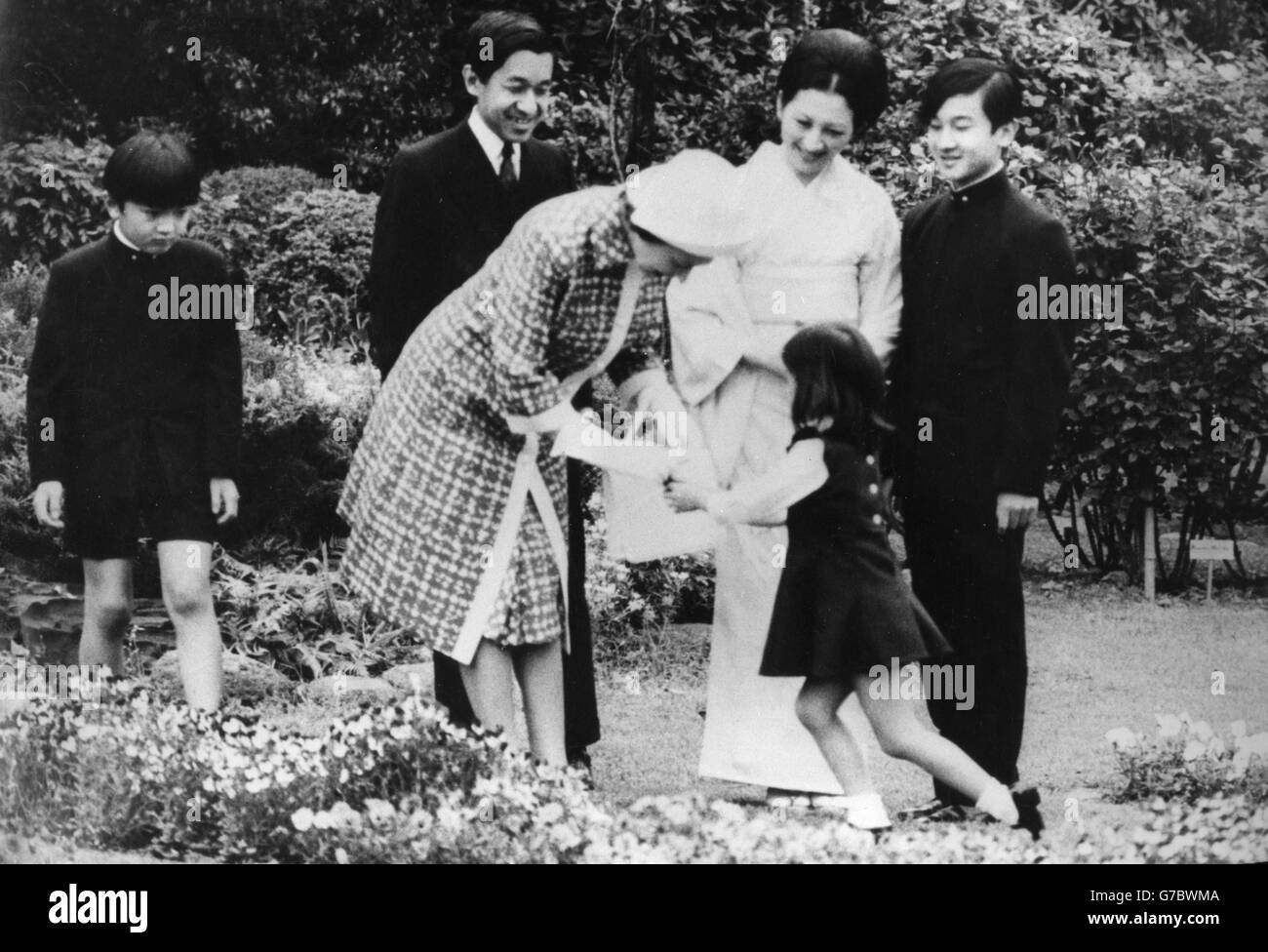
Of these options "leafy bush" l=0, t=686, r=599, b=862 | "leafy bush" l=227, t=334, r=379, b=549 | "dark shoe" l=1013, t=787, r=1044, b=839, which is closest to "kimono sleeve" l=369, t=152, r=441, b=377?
"leafy bush" l=0, t=686, r=599, b=862

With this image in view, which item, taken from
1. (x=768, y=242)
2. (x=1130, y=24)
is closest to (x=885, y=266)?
(x=768, y=242)

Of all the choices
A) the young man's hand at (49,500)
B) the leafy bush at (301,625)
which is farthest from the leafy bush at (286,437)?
the young man's hand at (49,500)

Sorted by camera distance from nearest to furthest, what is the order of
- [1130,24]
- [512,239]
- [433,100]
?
[512,239] → [433,100] → [1130,24]

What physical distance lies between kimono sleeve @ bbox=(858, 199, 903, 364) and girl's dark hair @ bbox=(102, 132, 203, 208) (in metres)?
2.02

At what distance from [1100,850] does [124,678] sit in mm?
2970

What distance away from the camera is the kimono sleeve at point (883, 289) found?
18.1ft

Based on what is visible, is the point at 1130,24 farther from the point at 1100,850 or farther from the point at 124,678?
the point at 124,678

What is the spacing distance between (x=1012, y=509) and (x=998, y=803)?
83 cm

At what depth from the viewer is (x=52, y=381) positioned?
564 centimetres

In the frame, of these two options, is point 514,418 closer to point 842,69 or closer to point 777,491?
point 777,491

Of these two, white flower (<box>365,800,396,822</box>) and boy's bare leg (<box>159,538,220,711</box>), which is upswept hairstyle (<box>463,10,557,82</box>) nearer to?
boy's bare leg (<box>159,538,220,711</box>)

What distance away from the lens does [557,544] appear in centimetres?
522

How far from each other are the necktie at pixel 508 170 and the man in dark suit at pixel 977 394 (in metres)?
1.18

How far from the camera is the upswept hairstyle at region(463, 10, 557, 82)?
5320 millimetres
